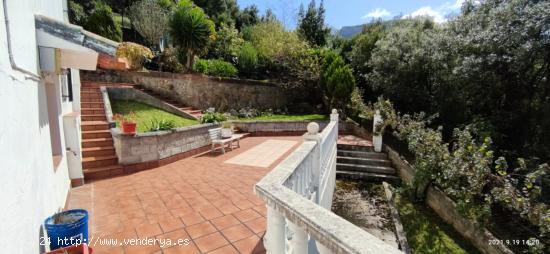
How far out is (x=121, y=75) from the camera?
1290cm

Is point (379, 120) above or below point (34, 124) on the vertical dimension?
below

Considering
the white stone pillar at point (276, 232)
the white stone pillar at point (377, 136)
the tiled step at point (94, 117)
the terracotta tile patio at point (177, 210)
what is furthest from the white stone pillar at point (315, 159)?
the tiled step at point (94, 117)

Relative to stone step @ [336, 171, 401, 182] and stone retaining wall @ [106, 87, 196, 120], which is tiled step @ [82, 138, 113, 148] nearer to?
stone retaining wall @ [106, 87, 196, 120]

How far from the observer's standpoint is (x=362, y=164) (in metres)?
9.62

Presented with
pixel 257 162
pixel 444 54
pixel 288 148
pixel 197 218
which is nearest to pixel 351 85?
pixel 444 54

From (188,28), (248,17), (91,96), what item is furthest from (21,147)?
(248,17)

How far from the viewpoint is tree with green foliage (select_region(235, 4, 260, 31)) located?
87.4ft

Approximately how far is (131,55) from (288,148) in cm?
877

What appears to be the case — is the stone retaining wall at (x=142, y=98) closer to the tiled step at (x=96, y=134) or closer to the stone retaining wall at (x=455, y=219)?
the tiled step at (x=96, y=134)

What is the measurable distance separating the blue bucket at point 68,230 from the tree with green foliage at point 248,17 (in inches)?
998

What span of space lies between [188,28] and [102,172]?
30.0ft

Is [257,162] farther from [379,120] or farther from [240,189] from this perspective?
[379,120]

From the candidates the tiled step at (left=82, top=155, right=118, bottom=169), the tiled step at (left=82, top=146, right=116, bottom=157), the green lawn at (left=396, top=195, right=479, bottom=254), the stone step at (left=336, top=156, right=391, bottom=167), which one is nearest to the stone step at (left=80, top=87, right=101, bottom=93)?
the tiled step at (left=82, top=146, right=116, bottom=157)

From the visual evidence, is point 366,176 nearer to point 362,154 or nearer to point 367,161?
point 367,161
